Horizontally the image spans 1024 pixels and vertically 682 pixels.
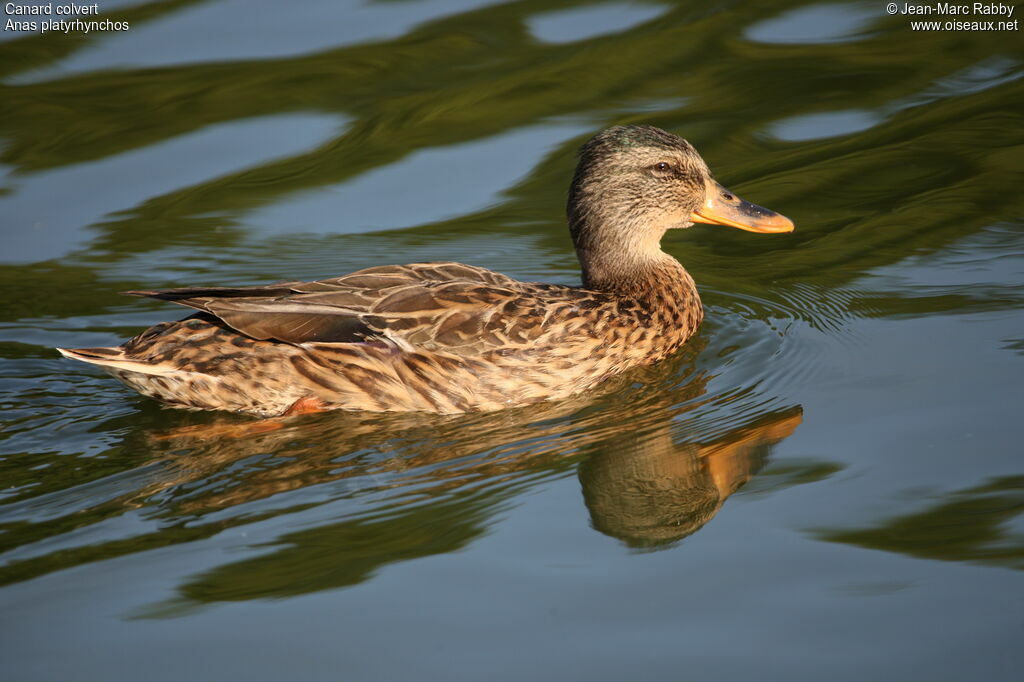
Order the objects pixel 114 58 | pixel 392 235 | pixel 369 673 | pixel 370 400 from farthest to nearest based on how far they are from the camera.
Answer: pixel 114 58
pixel 392 235
pixel 370 400
pixel 369 673

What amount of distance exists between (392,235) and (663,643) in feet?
17.9

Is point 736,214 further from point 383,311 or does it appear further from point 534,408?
point 383,311

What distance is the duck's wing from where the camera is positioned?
7.00 meters

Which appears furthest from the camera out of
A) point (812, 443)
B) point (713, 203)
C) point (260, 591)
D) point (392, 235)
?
point (392, 235)

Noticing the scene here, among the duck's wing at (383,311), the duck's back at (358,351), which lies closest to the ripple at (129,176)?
the duck's back at (358,351)

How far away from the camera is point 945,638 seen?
4.52 metres

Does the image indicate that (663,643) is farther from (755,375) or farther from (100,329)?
(100,329)

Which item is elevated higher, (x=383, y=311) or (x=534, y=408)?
(x=383, y=311)

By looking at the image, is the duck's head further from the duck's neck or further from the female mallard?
the female mallard

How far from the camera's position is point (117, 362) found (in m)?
6.83

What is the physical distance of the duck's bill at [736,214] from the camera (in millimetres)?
8156

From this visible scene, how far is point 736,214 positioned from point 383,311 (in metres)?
2.48

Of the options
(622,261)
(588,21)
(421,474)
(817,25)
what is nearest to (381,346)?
(421,474)

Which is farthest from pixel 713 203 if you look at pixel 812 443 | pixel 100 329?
pixel 100 329
